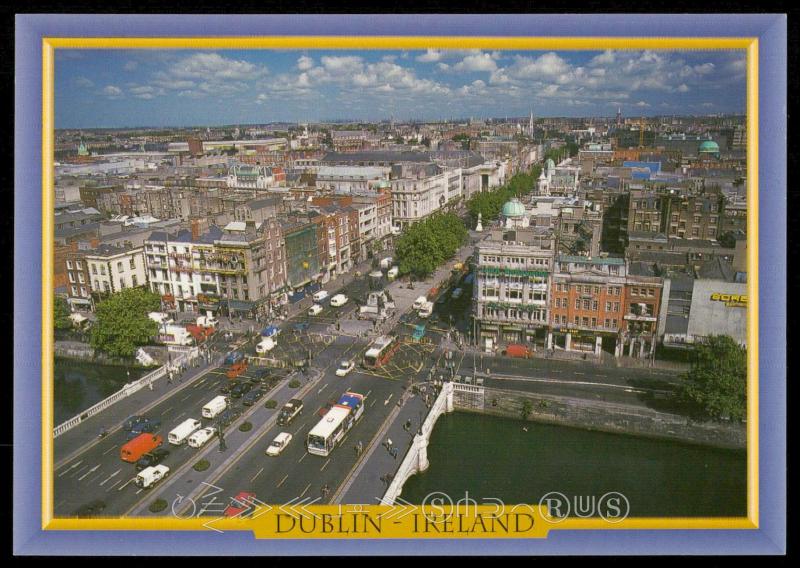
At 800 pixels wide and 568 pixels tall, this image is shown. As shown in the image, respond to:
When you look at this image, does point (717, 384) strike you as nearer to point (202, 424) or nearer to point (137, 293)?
point (202, 424)

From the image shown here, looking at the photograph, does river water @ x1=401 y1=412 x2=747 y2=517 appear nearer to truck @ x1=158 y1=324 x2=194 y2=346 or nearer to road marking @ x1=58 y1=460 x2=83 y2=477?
road marking @ x1=58 y1=460 x2=83 y2=477

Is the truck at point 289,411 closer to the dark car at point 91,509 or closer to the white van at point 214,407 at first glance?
the white van at point 214,407

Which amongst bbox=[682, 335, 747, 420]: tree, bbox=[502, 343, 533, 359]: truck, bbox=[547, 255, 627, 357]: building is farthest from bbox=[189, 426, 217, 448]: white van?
bbox=[682, 335, 747, 420]: tree

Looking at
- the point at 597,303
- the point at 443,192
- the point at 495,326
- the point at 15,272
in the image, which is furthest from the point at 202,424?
the point at 443,192

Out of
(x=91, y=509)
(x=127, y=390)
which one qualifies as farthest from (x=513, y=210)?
(x=91, y=509)

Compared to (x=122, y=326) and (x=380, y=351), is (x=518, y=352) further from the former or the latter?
(x=122, y=326)

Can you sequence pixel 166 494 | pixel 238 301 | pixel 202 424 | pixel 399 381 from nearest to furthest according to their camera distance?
pixel 166 494
pixel 202 424
pixel 399 381
pixel 238 301
